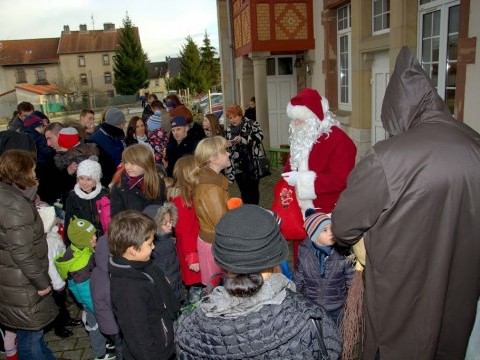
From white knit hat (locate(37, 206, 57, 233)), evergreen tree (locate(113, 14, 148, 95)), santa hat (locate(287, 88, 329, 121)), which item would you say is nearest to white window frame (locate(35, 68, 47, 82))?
evergreen tree (locate(113, 14, 148, 95))

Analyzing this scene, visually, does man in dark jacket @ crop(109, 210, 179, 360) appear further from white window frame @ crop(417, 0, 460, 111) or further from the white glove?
white window frame @ crop(417, 0, 460, 111)

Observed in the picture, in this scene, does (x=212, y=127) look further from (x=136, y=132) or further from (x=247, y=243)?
(x=247, y=243)

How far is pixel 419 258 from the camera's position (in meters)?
1.80

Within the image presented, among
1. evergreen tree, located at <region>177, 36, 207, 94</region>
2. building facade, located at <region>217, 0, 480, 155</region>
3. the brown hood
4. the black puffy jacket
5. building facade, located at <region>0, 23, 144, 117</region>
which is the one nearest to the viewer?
the black puffy jacket

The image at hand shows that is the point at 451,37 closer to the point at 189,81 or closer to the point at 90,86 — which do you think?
the point at 189,81

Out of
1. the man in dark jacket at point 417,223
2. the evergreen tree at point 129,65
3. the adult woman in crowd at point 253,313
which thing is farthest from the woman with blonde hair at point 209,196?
the evergreen tree at point 129,65

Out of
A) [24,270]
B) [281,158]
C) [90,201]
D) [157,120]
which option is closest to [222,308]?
[24,270]

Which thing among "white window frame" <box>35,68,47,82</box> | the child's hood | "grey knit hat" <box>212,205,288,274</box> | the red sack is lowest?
the child's hood

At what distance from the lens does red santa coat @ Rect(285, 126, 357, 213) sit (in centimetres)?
349

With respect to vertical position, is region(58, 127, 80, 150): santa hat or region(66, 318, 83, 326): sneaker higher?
region(58, 127, 80, 150): santa hat

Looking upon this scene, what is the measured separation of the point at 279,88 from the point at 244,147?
22.1 feet

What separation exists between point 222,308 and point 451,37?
18.0 feet

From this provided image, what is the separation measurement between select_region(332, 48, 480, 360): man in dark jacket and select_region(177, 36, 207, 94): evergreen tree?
158ft

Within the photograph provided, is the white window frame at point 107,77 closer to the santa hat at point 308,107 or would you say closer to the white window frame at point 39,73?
the white window frame at point 39,73
